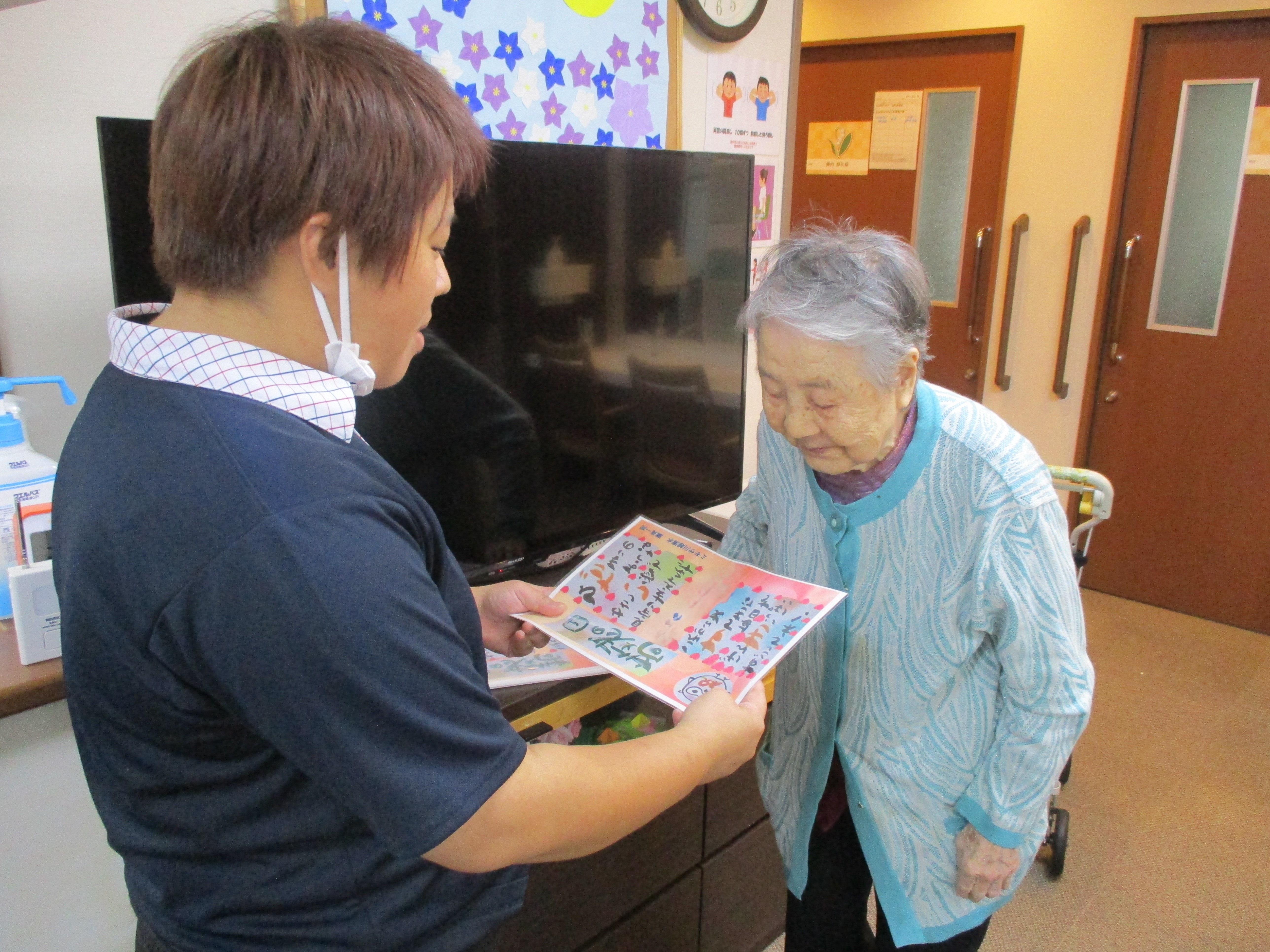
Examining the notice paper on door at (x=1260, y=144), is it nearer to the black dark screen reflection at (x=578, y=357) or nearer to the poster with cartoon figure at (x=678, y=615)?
the black dark screen reflection at (x=578, y=357)

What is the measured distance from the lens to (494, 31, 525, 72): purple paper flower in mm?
1512

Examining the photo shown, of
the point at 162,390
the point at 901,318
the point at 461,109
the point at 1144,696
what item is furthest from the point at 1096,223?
the point at 162,390

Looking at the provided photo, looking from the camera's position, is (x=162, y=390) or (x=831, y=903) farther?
(x=831, y=903)

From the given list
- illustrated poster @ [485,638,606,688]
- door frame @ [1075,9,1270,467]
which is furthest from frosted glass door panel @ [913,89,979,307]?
illustrated poster @ [485,638,606,688]

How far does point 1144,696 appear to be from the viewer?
291cm

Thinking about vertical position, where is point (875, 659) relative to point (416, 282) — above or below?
below

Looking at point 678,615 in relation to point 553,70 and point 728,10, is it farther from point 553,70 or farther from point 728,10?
point 728,10

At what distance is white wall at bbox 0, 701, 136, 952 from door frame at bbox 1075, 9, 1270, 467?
3.46 meters

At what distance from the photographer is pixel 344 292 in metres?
0.68

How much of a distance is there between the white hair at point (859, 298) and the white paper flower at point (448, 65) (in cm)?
71

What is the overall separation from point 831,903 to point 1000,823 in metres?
0.40

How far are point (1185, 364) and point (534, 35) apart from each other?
2.81 meters

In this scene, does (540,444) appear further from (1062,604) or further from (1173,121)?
(1173,121)

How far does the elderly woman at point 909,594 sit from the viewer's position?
1.07 metres
